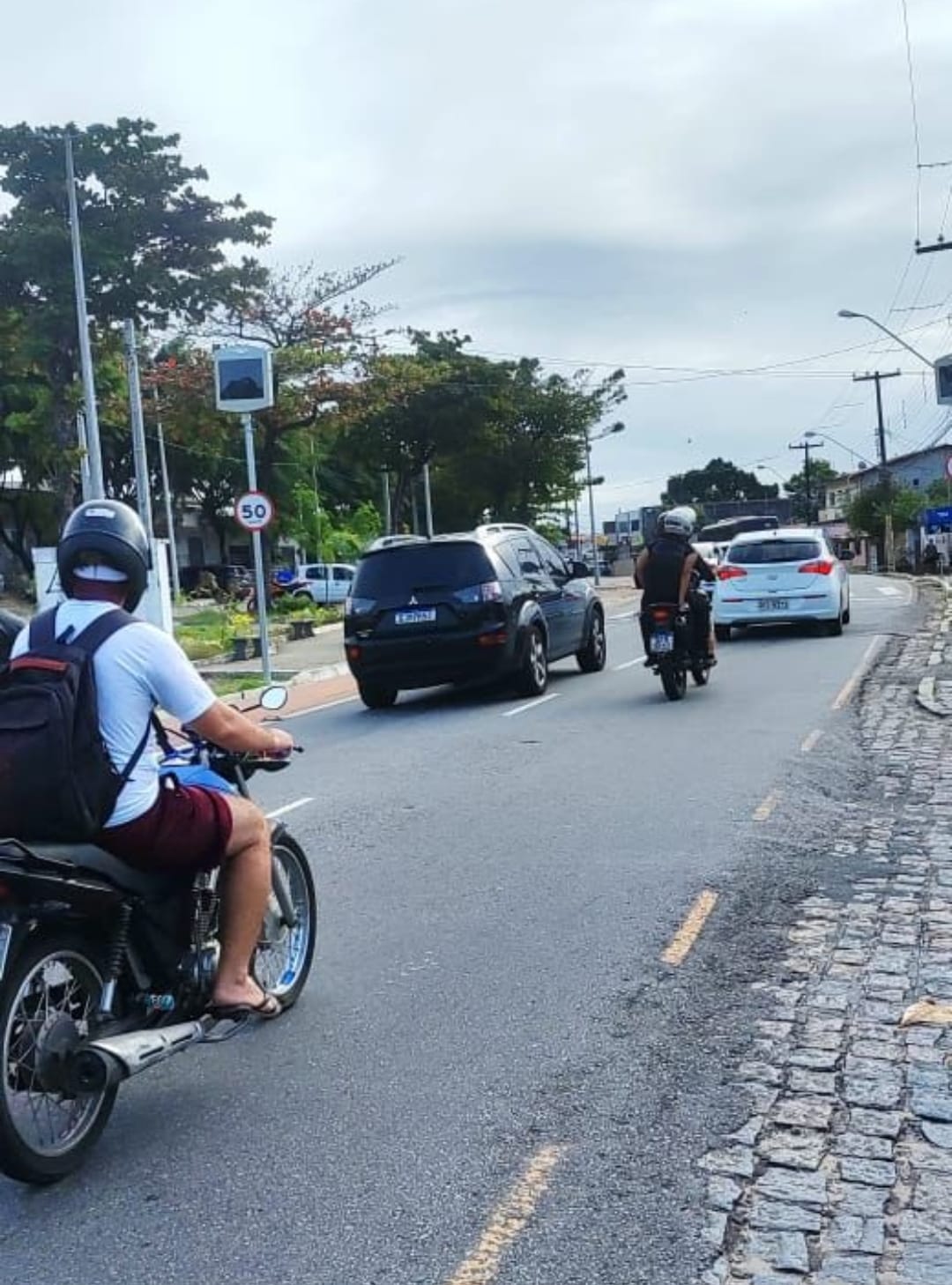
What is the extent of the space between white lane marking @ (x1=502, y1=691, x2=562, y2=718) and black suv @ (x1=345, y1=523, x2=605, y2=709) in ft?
0.53

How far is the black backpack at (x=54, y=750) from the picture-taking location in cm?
376

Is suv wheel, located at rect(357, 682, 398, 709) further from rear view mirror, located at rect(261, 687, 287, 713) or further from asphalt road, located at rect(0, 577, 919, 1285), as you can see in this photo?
rear view mirror, located at rect(261, 687, 287, 713)

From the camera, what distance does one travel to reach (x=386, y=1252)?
130 inches

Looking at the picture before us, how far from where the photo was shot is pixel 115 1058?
3754 millimetres

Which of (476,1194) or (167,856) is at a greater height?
(167,856)

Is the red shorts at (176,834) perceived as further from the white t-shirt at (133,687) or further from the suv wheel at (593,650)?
the suv wheel at (593,650)

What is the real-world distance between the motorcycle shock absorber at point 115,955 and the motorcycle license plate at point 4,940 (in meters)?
0.44

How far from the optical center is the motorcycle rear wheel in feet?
11.7

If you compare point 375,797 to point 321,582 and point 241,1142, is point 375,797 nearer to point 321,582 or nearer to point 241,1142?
point 241,1142

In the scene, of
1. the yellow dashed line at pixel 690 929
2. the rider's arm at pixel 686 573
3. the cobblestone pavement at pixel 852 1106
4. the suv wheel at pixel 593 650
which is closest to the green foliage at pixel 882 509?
the suv wheel at pixel 593 650

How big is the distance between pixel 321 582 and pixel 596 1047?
44.1m

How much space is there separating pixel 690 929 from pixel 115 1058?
289 centimetres

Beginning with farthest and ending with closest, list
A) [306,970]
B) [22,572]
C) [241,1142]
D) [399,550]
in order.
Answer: [22,572] < [399,550] < [306,970] < [241,1142]

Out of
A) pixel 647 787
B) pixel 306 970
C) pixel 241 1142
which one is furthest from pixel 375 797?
pixel 241 1142
